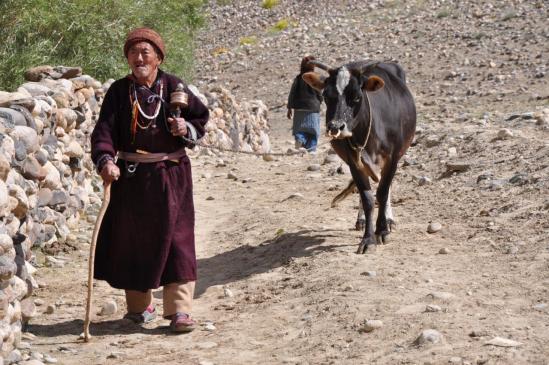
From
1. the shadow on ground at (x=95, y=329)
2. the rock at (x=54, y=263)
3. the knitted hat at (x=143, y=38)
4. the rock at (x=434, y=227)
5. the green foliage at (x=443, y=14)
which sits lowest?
the shadow on ground at (x=95, y=329)

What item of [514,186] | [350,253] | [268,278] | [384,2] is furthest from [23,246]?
[384,2]

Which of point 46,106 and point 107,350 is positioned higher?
point 46,106

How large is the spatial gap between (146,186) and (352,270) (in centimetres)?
165

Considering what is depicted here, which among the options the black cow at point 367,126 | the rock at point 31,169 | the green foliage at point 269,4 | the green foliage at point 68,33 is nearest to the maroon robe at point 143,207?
the rock at point 31,169

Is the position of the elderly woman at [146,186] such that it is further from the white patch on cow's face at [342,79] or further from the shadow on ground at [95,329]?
the white patch on cow's face at [342,79]

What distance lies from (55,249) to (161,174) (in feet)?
8.01

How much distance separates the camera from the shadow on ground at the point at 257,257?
747 cm

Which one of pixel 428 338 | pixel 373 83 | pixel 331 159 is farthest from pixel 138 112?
pixel 331 159

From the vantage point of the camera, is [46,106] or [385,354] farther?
[46,106]

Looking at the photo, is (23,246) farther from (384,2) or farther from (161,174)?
(384,2)

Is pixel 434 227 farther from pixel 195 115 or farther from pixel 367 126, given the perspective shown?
pixel 195 115

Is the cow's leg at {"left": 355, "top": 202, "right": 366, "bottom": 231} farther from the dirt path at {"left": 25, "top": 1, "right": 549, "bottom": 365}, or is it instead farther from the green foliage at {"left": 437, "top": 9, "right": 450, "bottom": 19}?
the green foliage at {"left": 437, "top": 9, "right": 450, "bottom": 19}

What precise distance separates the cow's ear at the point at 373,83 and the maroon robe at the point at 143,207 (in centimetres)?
205

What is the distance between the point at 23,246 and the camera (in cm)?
629
